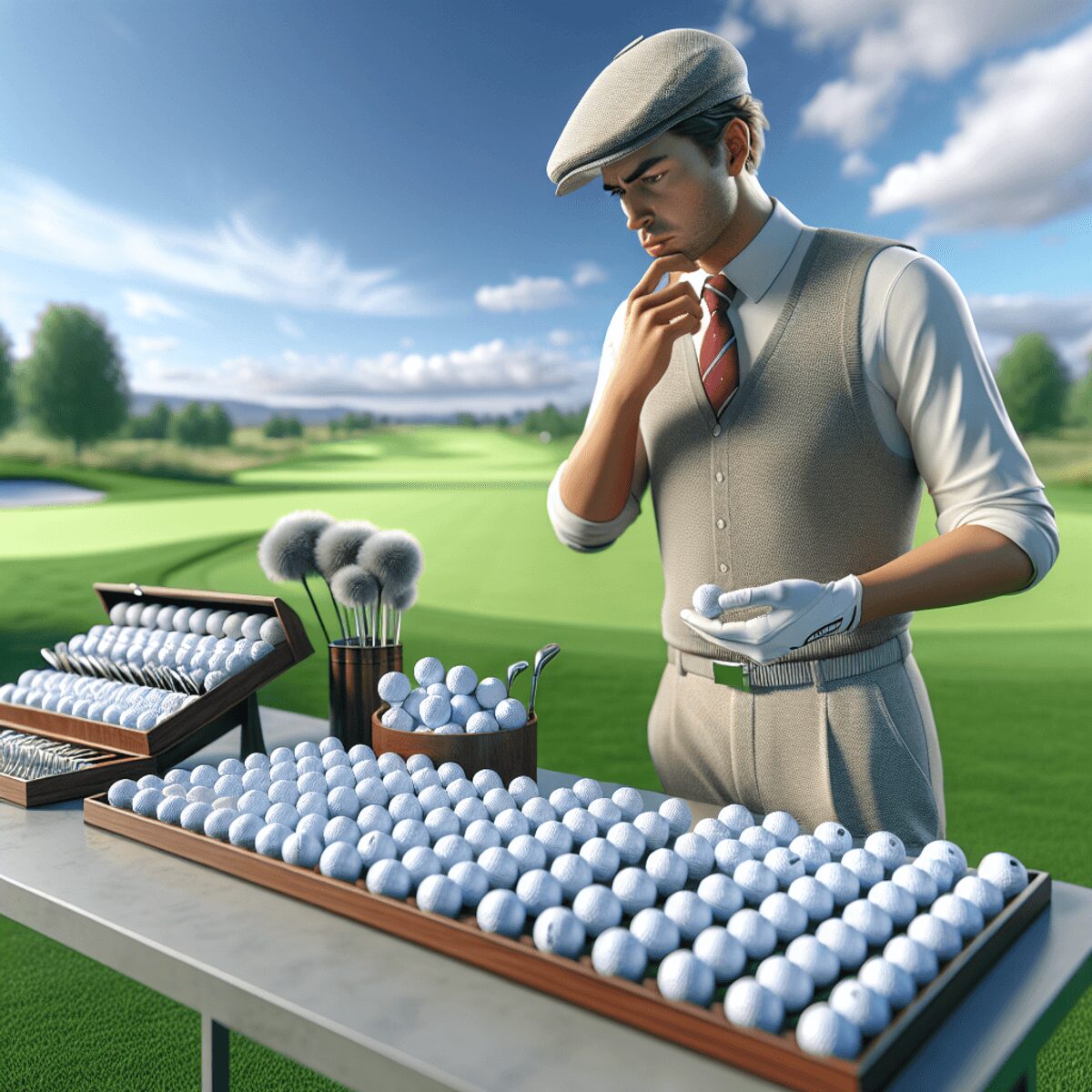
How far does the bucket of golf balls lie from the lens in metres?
1.31

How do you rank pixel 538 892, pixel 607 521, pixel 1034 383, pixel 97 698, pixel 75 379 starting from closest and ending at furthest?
pixel 538 892
pixel 607 521
pixel 97 698
pixel 1034 383
pixel 75 379

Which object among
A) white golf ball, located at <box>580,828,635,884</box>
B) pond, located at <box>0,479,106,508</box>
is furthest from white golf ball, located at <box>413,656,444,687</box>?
pond, located at <box>0,479,106,508</box>

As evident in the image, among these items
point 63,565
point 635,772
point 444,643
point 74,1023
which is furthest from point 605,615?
point 74,1023

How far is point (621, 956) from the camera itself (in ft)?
2.59

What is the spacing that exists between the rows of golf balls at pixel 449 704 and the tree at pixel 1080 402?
1172 centimetres

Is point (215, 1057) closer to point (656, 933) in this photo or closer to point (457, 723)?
point (457, 723)

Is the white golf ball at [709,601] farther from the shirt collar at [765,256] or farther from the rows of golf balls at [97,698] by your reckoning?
the rows of golf balls at [97,698]

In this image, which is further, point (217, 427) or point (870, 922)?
point (217, 427)

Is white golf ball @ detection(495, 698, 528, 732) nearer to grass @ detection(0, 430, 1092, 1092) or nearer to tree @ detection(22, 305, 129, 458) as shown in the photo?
grass @ detection(0, 430, 1092, 1092)

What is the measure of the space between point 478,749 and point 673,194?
0.82 m

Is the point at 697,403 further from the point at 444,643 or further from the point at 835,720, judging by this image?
the point at 444,643

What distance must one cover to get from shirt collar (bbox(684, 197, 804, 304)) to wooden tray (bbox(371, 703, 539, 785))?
73 centimetres

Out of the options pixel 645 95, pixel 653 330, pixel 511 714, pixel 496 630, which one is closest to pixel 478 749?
pixel 511 714

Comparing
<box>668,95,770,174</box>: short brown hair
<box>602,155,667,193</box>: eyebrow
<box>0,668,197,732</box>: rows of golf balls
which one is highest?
<box>668,95,770,174</box>: short brown hair
